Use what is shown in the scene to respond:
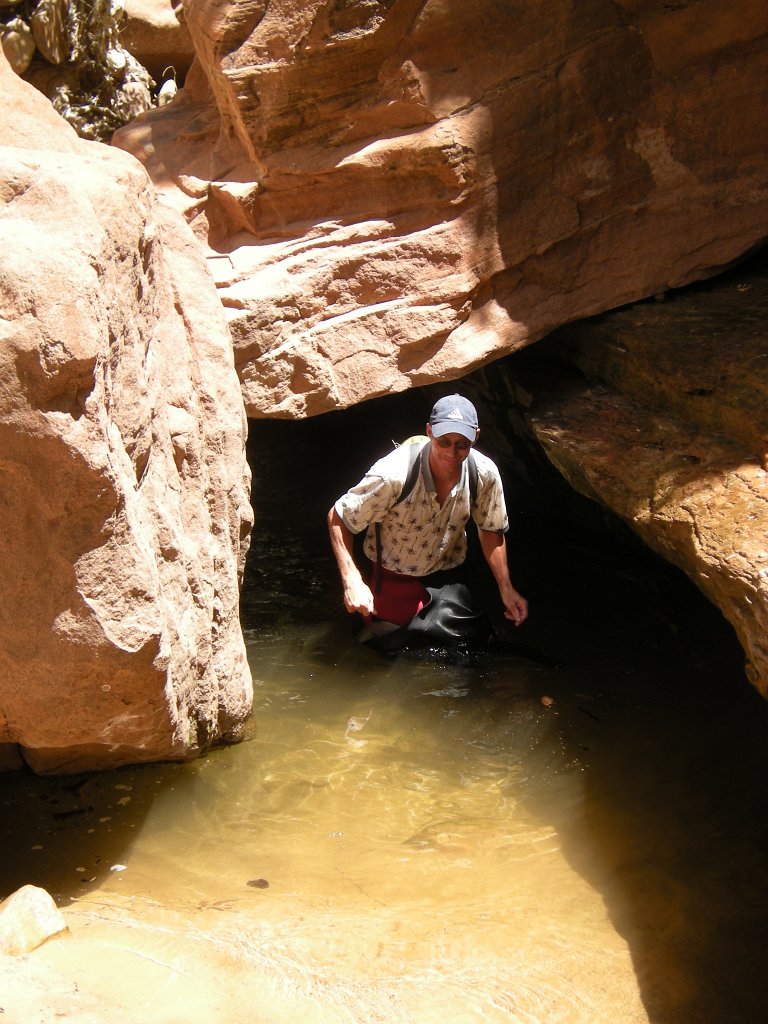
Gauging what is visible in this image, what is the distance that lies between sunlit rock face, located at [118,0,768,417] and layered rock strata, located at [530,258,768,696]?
272 mm

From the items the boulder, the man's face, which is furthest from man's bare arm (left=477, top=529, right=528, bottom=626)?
the boulder

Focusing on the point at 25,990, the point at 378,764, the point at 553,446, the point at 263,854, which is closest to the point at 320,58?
the point at 553,446

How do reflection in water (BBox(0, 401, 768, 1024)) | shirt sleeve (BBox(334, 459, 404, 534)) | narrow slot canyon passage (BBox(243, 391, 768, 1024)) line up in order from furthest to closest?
shirt sleeve (BBox(334, 459, 404, 534)), narrow slot canyon passage (BBox(243, 391, 768, 1024)), reflection in water (BBox(0, 401, 768, 1024))

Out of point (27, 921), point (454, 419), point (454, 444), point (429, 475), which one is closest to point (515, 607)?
point (429, 475)

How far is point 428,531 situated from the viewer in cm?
454

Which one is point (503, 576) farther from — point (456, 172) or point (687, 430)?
point (456, 172)

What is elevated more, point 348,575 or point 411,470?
point 411,470

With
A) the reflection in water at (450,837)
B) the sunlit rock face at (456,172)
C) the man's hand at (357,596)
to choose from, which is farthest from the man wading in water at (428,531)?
the sunlit rock face at (456,172)

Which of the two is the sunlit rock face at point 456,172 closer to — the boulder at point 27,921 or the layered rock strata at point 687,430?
the layered rock strata at point 687,430

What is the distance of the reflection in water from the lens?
2.60 m

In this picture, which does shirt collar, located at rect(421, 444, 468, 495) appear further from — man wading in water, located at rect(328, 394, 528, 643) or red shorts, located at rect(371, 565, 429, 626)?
red shorts, located at rect(371, 565, 429, 626)

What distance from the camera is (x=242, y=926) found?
2715 millimetres

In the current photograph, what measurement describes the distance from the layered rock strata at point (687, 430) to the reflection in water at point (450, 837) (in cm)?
72

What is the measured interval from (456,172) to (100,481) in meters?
2.85
